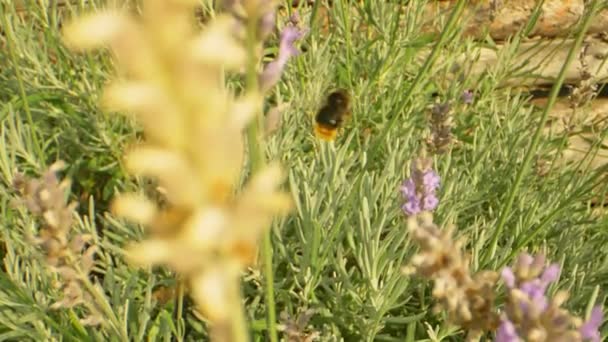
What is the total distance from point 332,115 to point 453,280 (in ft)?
3.15

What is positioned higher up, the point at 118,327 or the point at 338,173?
the point at 338,173

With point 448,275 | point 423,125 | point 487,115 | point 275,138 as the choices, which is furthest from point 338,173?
point 448,275

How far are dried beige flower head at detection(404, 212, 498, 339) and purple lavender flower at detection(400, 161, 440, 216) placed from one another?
579 millimetres

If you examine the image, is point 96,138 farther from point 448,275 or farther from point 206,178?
point 206,178

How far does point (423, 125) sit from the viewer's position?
2488mm

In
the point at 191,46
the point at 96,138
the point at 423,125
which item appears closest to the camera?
the point at 191,46

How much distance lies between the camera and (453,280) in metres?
0.73

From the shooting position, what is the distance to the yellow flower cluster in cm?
27

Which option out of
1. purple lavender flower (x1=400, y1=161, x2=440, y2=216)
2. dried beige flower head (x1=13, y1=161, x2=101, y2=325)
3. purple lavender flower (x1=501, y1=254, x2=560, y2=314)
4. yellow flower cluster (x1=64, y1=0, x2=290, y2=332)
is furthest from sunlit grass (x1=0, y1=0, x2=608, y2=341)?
yellow flower cluster (x1=64, y1=0, x2=290, y2=332)

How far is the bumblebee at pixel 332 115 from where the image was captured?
5.44 ft

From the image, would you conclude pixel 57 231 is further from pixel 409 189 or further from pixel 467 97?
pixel 467 97

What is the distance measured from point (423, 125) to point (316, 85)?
45cm

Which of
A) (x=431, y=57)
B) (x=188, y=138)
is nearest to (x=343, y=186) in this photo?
(x=431, y=57)

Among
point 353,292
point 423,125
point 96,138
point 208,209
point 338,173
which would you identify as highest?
point 423,125
